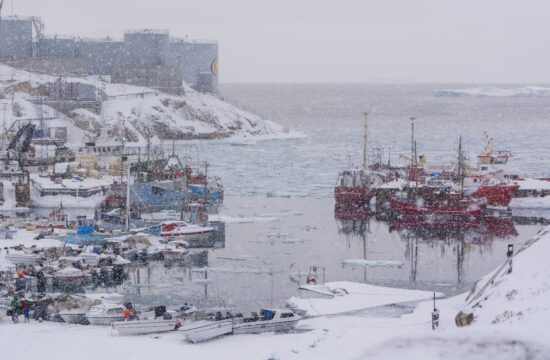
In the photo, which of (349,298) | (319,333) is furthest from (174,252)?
(319,333)

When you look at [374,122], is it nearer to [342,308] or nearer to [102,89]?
[102,89]

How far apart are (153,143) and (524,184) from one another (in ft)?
83.6

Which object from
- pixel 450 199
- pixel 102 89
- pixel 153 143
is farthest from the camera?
pixel 102 89

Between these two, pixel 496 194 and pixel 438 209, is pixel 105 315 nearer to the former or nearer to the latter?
pixel 438 209

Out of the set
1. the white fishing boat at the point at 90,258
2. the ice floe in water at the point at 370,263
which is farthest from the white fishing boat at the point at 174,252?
the ice floe in water at the point at 370,263

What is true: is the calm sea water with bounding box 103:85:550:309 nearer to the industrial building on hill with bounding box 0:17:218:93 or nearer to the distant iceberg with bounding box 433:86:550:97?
the industrial building on hill with bounding box 0:17:218:93

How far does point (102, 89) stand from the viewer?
2183 inches

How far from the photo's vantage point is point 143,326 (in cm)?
1279

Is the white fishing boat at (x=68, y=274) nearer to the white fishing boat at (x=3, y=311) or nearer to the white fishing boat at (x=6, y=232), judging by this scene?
the white fishing boat at (x=3, y=311)

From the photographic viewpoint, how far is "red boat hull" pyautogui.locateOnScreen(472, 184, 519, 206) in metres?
30.0

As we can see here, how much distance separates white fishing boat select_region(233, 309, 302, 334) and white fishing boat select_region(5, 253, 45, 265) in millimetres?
7324

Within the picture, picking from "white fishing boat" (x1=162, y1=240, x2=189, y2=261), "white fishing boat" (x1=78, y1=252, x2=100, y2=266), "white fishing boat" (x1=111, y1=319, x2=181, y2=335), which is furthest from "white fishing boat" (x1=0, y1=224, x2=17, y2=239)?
"white fishing boat" (x1=111, y1=319, x2=181, y2=335)

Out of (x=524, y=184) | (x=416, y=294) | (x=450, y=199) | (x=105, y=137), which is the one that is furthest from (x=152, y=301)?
(x=105, y=137)

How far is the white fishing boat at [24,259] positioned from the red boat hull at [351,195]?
43.5 feet
